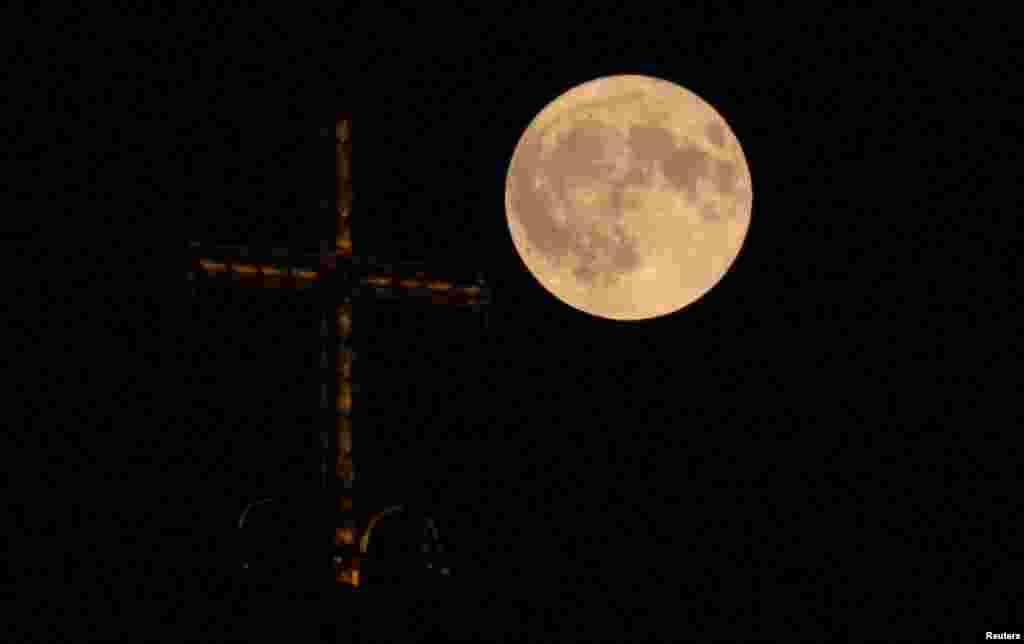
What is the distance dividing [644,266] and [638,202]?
317 millimetres

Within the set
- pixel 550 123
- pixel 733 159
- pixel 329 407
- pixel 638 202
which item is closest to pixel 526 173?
pixel 550 123

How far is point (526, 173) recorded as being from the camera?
4.71m

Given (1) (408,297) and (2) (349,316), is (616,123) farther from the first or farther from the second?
(2) (349,316)

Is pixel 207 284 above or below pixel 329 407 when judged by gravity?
above

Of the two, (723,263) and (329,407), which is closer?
(329,407)

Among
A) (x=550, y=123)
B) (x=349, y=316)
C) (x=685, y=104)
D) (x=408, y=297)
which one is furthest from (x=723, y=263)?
(x=349, y=316)

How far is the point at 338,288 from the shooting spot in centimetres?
379

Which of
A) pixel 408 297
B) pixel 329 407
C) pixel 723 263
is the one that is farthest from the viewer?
pixel 723 263

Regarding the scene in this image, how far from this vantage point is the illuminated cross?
146 inches

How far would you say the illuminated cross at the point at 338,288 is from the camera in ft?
12.1

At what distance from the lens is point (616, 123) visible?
15.3 ft

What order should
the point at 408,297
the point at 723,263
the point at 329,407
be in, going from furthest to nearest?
1. the point at 723,263
2. the point at 408,297
3. the point at 329,407

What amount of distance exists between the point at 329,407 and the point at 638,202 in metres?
1.86

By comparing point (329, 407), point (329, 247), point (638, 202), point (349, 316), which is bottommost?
point (329, 407)
